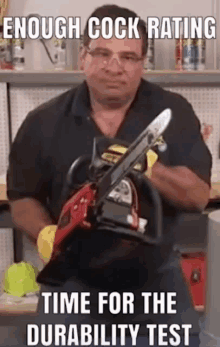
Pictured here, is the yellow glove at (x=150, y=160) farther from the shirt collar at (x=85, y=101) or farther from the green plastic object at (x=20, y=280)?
the green plastic object at (x=20, y=280)

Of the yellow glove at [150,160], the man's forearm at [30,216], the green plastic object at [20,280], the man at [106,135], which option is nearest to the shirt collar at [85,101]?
the man at [106,135]

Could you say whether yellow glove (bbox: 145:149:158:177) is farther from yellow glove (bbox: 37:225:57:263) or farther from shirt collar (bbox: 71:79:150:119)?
yellow glove (bbox: 37:225:57:263)

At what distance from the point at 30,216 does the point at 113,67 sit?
0.38 metres

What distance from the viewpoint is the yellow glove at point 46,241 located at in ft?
2.79

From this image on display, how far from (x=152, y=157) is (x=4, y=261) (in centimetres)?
43

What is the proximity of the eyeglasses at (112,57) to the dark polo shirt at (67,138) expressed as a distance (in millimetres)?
49

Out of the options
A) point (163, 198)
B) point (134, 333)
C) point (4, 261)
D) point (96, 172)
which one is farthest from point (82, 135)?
point (134, 333)

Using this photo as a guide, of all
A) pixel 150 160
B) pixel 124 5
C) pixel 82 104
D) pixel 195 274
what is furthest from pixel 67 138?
pixel 195 274

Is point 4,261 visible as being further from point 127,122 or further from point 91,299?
point 127,122

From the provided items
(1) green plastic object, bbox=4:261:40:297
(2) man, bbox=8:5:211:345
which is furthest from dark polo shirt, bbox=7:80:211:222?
(1) green plastic object, bbox=4:261:40:297

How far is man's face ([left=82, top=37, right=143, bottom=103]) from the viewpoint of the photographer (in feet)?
2.62

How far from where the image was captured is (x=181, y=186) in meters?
0.84

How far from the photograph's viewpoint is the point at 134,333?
0.89m

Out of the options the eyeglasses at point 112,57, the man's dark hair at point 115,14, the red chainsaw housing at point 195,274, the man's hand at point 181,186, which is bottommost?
the red chainsaw housing at point 195,274
